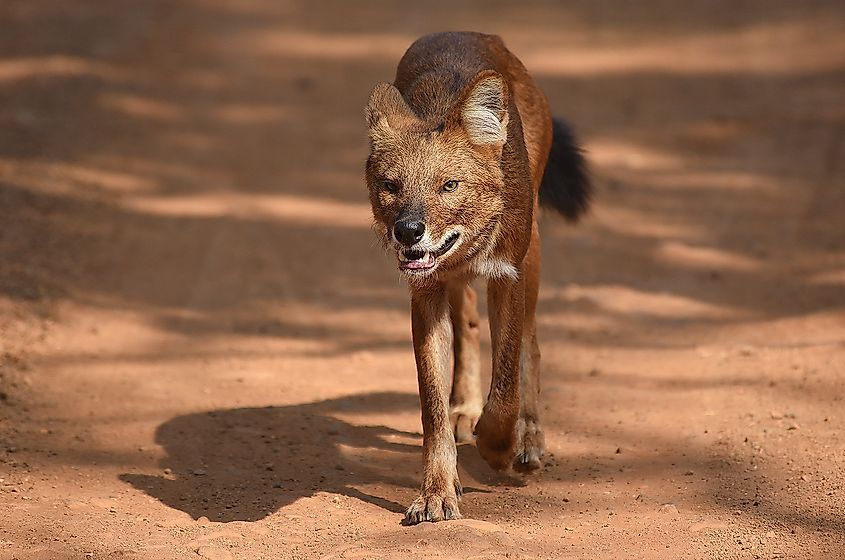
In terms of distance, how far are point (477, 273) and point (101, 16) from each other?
9.83 meters

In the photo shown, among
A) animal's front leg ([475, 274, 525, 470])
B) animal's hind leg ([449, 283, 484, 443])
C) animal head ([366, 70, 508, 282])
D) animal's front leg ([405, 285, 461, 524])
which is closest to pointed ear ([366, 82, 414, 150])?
animal head ([366, 70, 508, 282])

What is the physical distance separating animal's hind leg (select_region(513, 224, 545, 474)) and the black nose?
3.33 feet

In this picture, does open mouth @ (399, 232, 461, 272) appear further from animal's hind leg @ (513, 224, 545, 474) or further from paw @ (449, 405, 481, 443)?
paw @ (449, 405, 481, 443)

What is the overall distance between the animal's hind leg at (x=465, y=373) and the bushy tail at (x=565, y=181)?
0.81 m

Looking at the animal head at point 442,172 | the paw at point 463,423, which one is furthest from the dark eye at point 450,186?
the paw at point 463,423

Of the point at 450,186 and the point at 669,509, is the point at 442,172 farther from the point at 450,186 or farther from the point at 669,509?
the point at 669,509

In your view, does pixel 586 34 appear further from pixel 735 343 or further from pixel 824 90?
pixel 735 343

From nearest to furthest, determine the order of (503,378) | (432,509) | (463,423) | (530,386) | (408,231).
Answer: (408,231)
(432,509)
(503,378)
(530,386)
(463,423)

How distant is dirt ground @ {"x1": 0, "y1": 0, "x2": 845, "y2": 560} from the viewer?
5.49 m

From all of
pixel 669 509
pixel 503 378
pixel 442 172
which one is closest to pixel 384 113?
pixel 442 172

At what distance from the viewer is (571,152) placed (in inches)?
281

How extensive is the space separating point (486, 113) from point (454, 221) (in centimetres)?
50

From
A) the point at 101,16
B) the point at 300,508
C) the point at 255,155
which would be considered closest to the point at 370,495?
the point at 300,508

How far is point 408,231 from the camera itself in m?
5.05
